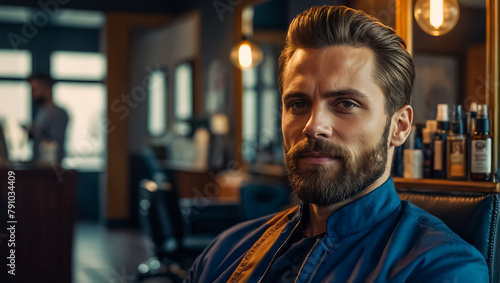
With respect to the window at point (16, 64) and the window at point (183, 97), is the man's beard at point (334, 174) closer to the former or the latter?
the window at point (183, 97)

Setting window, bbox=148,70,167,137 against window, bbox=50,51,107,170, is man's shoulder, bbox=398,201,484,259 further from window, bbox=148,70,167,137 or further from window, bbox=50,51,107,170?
window, bbox=50,51,107,170

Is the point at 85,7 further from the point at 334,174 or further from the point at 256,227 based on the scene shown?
the point at 334,174

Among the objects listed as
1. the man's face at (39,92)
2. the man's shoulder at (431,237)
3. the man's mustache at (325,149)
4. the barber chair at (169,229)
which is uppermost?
the man's face at (39,92)

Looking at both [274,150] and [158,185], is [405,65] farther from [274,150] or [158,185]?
[274,150]

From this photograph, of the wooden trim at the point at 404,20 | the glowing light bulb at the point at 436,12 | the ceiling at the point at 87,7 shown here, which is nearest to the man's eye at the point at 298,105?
the wooden trim at the point at 404,20

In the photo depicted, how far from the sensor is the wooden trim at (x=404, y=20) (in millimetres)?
1871

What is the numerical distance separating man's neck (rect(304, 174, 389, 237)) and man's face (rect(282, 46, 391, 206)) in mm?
31

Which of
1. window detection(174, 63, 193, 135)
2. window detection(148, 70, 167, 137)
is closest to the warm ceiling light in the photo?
window detection(174, 63, 193, 135)

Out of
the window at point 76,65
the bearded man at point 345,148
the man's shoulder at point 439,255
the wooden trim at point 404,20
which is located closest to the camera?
the man's shoulder at point 439,255

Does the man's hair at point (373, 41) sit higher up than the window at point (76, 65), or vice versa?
the window at point (76, 65)

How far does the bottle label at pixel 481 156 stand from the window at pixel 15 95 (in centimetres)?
797

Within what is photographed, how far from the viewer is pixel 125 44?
7.25 metres

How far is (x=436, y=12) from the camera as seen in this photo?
6.23ft

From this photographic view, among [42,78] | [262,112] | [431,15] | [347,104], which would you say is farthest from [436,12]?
[42,78]
